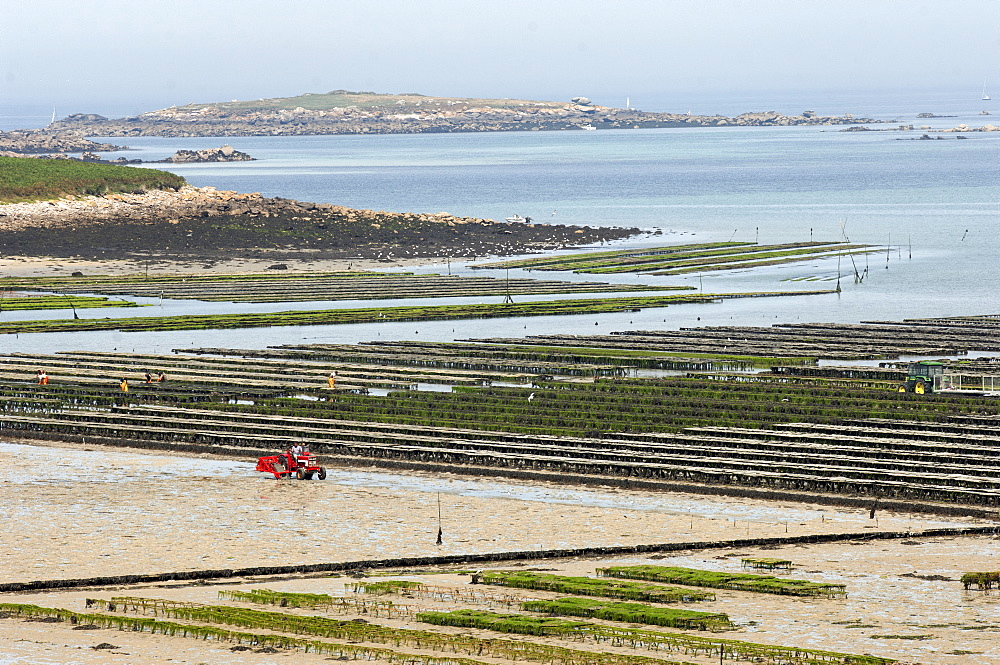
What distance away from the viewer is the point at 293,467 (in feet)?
133

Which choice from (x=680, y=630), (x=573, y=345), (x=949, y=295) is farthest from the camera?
(x=949, y=295)

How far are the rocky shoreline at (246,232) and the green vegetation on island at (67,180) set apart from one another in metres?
2.42

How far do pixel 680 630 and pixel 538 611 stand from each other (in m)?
2.74

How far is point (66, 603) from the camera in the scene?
28.5 m

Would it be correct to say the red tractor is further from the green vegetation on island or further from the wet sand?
the green vegetation on island

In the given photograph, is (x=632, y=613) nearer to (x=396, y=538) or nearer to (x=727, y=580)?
(x=727, y=580)

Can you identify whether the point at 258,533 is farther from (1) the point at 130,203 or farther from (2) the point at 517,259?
(1) the point at 130,203

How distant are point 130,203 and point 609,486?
349 ft

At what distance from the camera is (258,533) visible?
34281 mm

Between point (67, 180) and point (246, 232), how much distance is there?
87.6 ft

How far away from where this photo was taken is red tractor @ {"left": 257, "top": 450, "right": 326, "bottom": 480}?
40.5 m

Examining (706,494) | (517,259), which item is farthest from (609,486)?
(517,259)

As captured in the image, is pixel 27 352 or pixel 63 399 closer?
pixel 63 399

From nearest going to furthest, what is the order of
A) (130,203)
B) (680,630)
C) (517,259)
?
(680,630)
(517,259)
(130,203)
